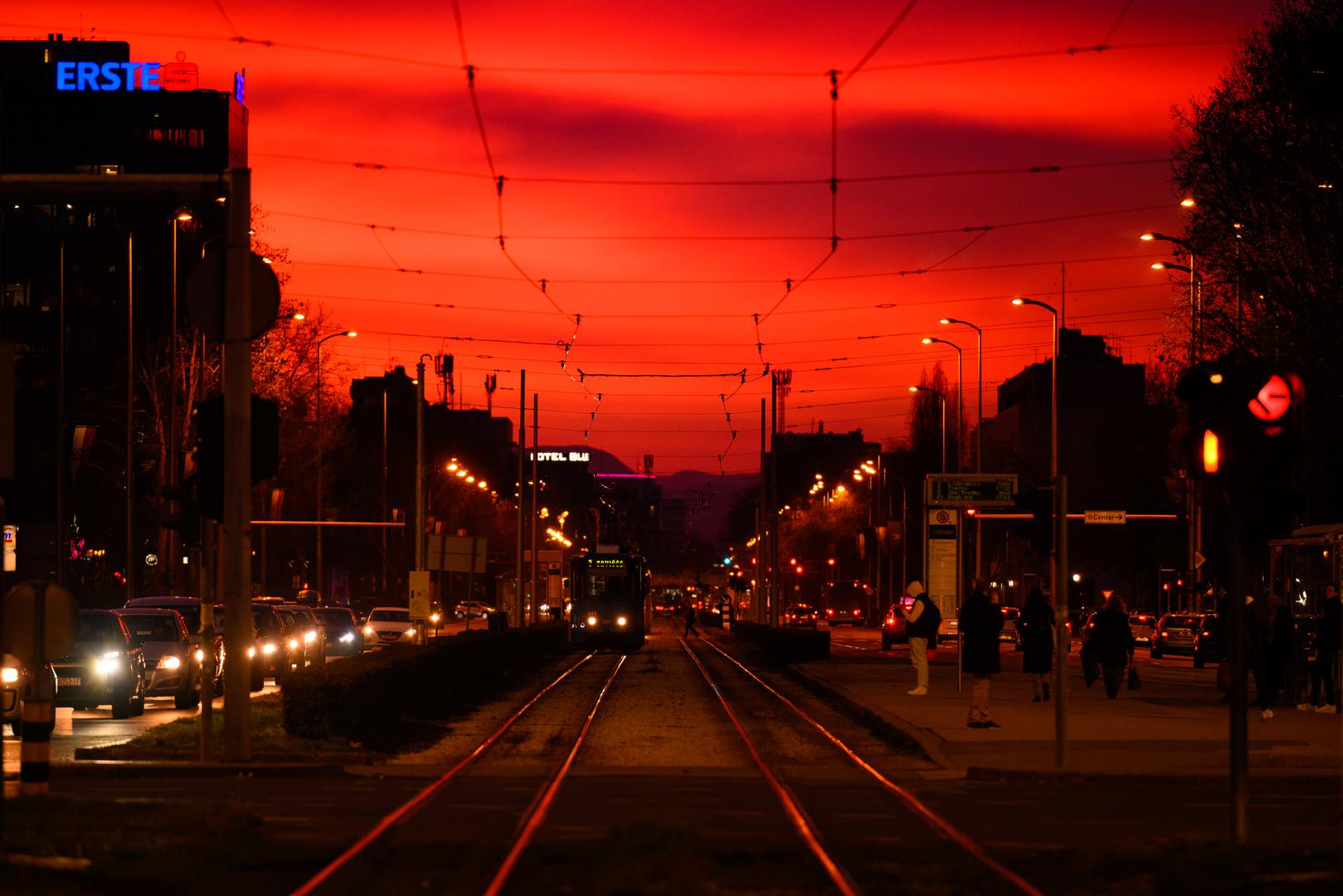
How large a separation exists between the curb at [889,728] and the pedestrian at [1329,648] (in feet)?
21.4

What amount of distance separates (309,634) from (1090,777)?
28435mm

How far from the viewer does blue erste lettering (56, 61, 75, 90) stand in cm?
11225

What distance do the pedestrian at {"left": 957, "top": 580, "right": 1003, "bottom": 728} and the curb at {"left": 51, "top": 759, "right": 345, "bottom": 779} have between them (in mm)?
8052

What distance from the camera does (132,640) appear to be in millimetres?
29578

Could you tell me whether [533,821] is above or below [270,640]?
below

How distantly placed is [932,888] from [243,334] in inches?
418

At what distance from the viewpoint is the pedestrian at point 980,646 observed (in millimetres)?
22281

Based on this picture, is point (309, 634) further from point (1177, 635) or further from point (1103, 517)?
point (1177, 635)

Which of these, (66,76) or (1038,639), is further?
(66,76)

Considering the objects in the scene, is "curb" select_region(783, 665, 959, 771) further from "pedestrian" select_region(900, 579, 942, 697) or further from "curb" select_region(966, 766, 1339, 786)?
"pedestrian" select_region(900, 579, 942, 697)

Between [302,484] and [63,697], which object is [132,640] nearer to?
[63,697]

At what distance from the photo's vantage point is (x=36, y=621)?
13188 mm

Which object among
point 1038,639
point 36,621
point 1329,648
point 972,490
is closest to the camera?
point 36,621

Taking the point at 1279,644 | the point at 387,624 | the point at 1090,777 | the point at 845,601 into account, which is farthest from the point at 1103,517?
the point at 845,601
